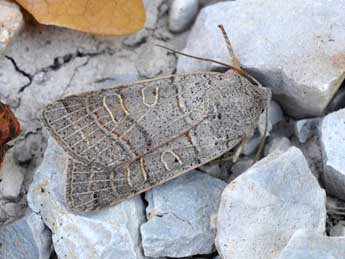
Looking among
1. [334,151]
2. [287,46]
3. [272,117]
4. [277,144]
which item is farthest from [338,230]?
[287,46]

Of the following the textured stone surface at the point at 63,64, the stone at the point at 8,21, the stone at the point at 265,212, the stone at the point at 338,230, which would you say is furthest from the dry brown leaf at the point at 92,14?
the stone at the point at 338,230

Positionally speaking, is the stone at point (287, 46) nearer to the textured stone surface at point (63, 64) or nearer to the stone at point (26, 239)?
the textured stone surface at point (63, 64)

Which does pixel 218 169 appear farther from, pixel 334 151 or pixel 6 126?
pixel 6 126

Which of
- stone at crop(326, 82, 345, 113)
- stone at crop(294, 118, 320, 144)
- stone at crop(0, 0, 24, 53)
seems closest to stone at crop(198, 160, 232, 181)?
stone at crop(294, 118, 320, 144)

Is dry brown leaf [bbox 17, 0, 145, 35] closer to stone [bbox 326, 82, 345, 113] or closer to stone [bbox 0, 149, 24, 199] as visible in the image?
stone [bbox 0, 149, 24, 199]

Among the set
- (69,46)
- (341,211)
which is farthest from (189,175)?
(69,46)

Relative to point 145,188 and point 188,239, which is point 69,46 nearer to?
point 145,188
